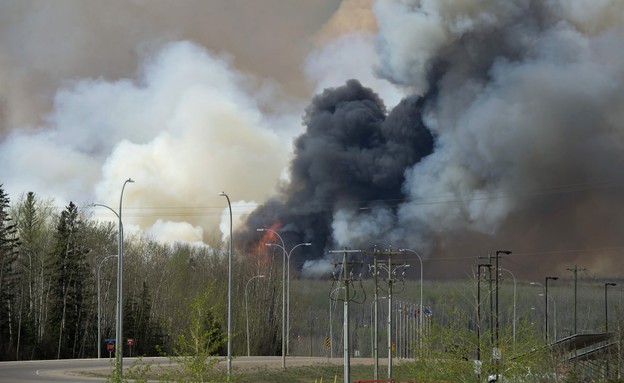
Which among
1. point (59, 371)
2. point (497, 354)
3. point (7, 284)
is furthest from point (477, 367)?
point (7, 284)

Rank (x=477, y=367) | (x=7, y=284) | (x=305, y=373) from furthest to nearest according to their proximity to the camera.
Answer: (x=7, y=284) → (x=305, y=373) → (x=477, y=367)

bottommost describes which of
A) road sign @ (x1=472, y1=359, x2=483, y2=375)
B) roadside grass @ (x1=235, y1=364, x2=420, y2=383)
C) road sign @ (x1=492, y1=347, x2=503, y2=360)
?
roadside grass @ (x1=235, y1=364, x2=420, y2=383)

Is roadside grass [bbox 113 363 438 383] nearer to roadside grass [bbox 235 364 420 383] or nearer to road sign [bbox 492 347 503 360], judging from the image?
roadside grass [bbox 235 364 420 383]

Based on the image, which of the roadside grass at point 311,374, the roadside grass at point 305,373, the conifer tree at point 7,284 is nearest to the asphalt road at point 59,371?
the roadside grass at point 305,373

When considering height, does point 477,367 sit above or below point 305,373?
above

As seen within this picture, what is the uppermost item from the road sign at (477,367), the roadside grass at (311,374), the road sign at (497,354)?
the road sign at (497,354)

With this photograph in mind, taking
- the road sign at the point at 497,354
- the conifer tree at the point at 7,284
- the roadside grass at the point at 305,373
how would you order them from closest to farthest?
the road sign at the point at 497,354, the roadside grass at the point at 305,373, the conifer tree at the point at 7,284

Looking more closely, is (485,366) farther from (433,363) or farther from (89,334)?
(89,334)

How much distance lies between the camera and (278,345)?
12281 centimetres

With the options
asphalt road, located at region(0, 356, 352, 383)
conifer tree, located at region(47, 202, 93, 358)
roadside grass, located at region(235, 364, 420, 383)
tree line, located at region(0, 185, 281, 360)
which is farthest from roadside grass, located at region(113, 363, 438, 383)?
conifer tree, located at region(47, 202, 93, 358)

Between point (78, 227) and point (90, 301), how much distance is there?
8.25 m

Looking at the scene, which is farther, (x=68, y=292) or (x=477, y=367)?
(x=68, y=292)

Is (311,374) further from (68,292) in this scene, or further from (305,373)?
(68,292)

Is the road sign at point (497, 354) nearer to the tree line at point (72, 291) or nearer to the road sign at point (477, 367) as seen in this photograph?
the road sign at point (477, 367)
